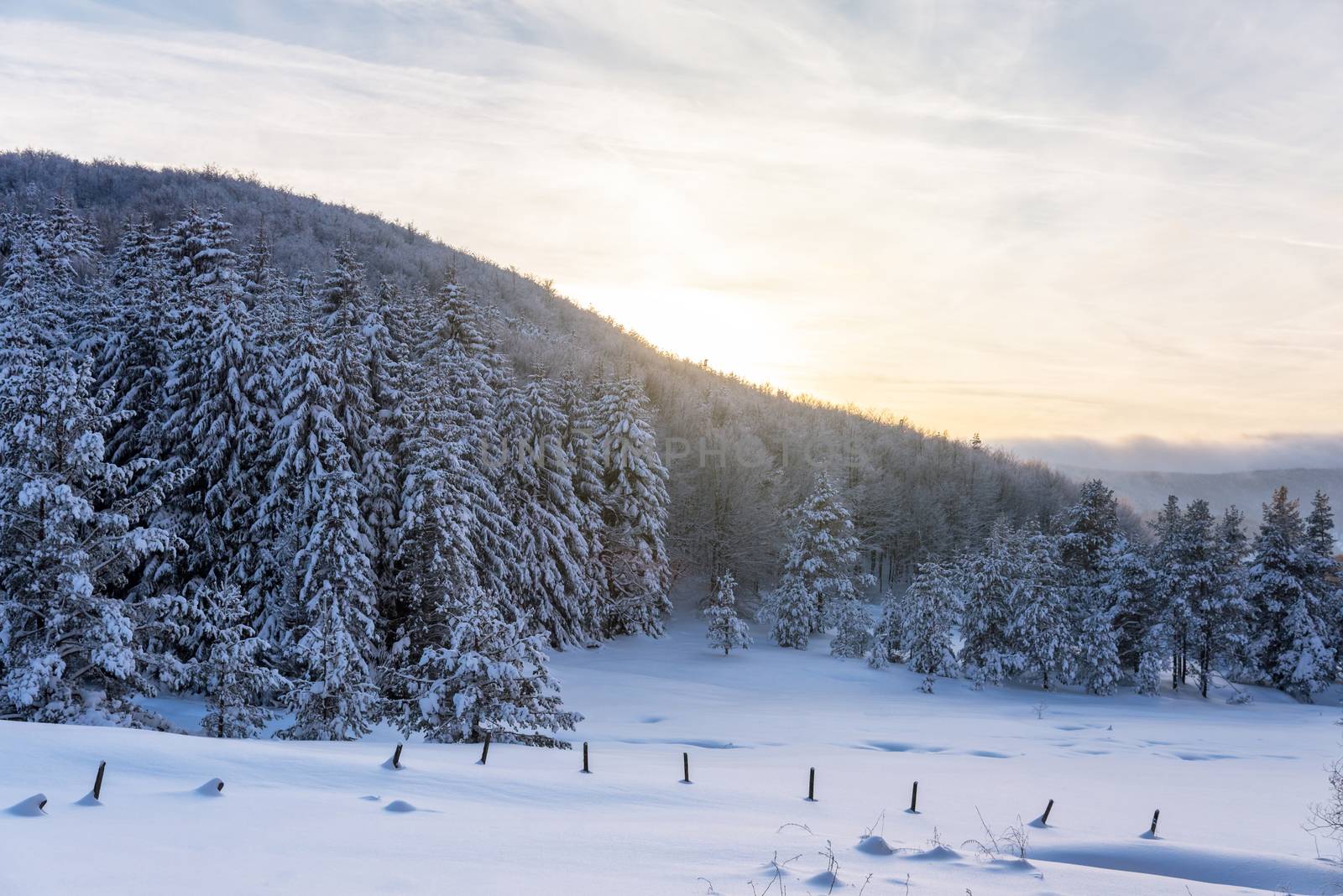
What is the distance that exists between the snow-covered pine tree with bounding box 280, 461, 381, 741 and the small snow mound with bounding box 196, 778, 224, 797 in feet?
39.9

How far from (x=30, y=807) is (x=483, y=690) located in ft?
35.6

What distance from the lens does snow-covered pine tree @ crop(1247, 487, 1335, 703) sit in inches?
1704

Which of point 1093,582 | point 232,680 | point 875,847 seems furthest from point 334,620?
point 1093,582

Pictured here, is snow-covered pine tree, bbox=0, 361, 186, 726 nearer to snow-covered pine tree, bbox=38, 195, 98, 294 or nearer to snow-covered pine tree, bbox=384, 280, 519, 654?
snow-covered pine tree, bbox=384, 280, 519, 654

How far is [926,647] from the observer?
42.8 metres

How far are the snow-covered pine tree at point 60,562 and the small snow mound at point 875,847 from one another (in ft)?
55.9

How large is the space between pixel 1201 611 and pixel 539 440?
3683cm

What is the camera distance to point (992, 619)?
4319 cm

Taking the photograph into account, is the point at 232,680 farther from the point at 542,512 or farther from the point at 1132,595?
the point at 1132,595

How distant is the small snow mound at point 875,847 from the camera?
940 centimetres

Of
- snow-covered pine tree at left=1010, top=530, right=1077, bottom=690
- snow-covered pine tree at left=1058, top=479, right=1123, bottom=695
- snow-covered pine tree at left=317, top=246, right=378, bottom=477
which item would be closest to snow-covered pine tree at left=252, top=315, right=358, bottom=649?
snow-covered pine tree at left=317, top=246, right=378, bottom=477

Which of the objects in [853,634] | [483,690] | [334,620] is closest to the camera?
[483,690]

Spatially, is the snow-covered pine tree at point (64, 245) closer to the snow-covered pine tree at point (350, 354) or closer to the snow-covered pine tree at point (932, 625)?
the snow-covered pine tree at point (350, 354)

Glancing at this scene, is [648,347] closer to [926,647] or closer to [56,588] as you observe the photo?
[926,647]
